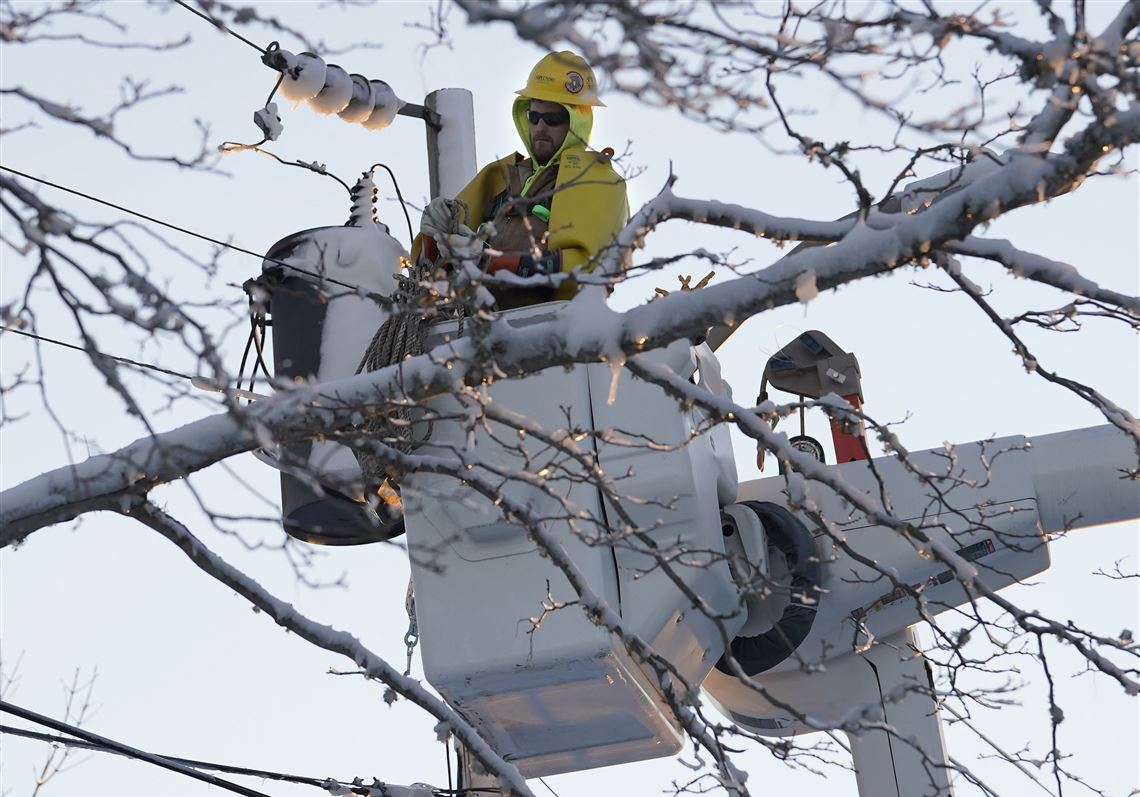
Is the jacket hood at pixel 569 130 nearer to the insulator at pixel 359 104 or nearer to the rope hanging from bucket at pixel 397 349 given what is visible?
the rope hanging from bucket at pixel 397 349

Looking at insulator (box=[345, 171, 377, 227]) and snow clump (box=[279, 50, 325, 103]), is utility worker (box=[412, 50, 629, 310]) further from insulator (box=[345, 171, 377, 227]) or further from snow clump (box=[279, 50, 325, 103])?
snow clump (box=[279, 50, 325, 103])

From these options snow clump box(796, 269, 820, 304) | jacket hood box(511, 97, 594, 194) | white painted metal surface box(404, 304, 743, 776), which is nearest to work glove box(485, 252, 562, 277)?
white painted metal surface box(404, 304, 743, 776)

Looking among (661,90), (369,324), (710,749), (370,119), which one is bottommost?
(710,749)

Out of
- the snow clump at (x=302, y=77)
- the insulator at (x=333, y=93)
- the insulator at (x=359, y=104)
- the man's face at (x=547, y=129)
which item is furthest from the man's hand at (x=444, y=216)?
the insulator at (x=359, y=104)

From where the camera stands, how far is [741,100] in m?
4.54

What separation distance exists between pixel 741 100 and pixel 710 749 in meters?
1.75

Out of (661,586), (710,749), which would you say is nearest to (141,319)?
(710,749)

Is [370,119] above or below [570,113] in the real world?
above

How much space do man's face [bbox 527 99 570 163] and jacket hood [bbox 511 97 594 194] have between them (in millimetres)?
23

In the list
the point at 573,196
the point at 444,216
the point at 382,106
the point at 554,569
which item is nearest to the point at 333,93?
the point at 382,106

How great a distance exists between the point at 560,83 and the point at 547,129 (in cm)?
16

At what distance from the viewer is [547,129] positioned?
22.6 feet

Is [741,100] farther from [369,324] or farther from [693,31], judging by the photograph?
[369,324]

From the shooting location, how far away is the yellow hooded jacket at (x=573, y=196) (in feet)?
20.9
